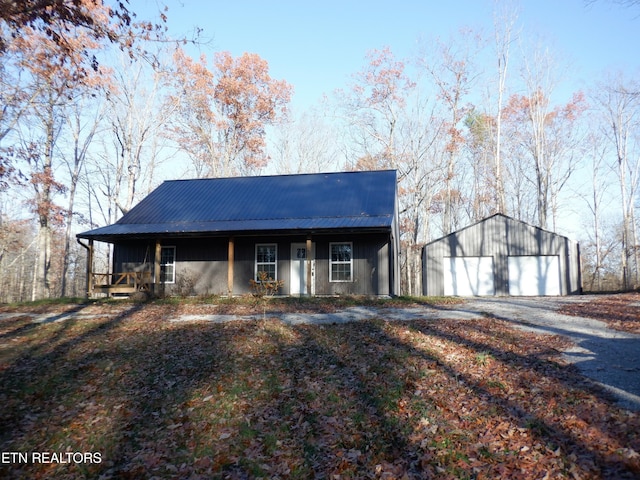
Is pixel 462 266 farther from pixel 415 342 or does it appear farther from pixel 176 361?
pixel 176 361

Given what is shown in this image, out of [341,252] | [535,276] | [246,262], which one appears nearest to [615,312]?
[535,276]

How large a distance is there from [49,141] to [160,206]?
37.9 ft

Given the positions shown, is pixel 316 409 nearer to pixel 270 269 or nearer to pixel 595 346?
pixel 595 346

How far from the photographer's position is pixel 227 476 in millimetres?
4449

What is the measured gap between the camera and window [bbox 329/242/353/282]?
17.0m

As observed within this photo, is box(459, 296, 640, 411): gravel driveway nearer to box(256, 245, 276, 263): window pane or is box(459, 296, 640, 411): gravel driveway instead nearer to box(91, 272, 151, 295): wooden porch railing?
box(256, 245, 276, 263): window pane

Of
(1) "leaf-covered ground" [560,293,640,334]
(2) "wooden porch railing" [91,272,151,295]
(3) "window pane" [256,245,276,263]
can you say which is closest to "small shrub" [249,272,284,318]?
(3) "window pane" [256,245,276,263]

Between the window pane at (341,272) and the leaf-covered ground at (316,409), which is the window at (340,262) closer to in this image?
the window pane at (341,272)

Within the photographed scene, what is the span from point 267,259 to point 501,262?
10.5 m

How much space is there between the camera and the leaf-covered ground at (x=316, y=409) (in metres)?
4.45

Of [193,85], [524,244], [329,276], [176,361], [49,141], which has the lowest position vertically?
[176,361]

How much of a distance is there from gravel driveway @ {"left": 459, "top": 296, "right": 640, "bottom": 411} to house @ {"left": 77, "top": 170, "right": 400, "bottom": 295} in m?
5.07

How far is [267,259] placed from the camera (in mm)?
17641

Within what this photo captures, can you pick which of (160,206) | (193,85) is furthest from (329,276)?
(193,85)
